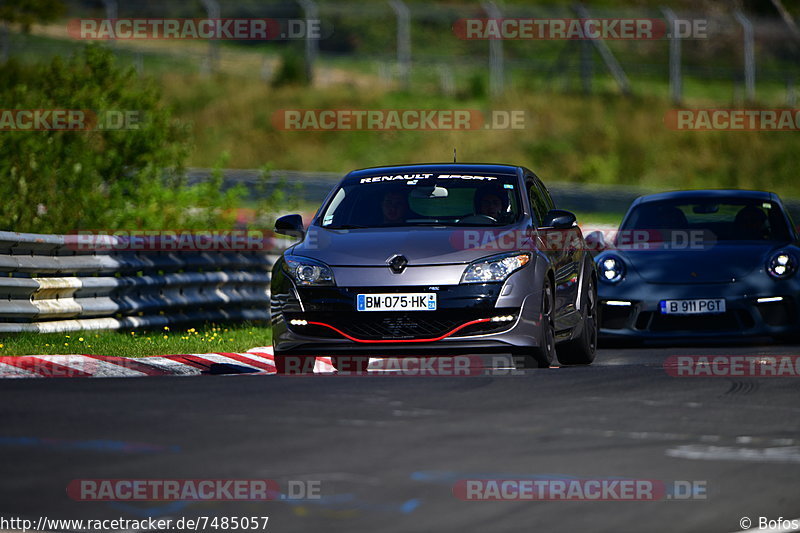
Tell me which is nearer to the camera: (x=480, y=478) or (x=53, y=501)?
(x=53, y=501)

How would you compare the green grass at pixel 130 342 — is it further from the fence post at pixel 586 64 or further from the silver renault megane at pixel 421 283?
the fence post at pixel 586 64

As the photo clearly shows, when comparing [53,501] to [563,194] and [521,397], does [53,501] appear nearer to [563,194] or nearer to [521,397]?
[521,397]

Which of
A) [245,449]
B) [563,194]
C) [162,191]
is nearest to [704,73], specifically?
[563,194]

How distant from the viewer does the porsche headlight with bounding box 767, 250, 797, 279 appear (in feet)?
43.6

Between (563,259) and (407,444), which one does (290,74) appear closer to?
(563,259)

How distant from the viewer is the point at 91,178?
60.3 ft

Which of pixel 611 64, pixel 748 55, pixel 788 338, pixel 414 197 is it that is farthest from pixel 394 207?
pixel 611 64

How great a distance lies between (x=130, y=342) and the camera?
41.2ft

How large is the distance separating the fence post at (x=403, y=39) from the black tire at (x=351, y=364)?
77.8ft

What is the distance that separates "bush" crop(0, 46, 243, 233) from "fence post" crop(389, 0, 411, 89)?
1502cm

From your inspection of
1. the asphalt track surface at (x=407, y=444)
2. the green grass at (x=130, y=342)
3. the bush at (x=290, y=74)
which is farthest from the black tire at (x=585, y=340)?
the bush at (x=290, y=74)

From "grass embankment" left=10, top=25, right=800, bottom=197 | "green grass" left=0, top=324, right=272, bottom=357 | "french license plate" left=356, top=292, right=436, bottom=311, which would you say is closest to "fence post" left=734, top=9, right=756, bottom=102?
"grass embankment" left=10, top=25, right=800, bottom=197

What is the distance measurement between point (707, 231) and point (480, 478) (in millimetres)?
8597

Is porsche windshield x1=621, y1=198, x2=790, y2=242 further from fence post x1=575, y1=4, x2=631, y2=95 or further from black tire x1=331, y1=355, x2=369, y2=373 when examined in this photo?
fence post x1=575, y1=4, x2=631, y2=95
